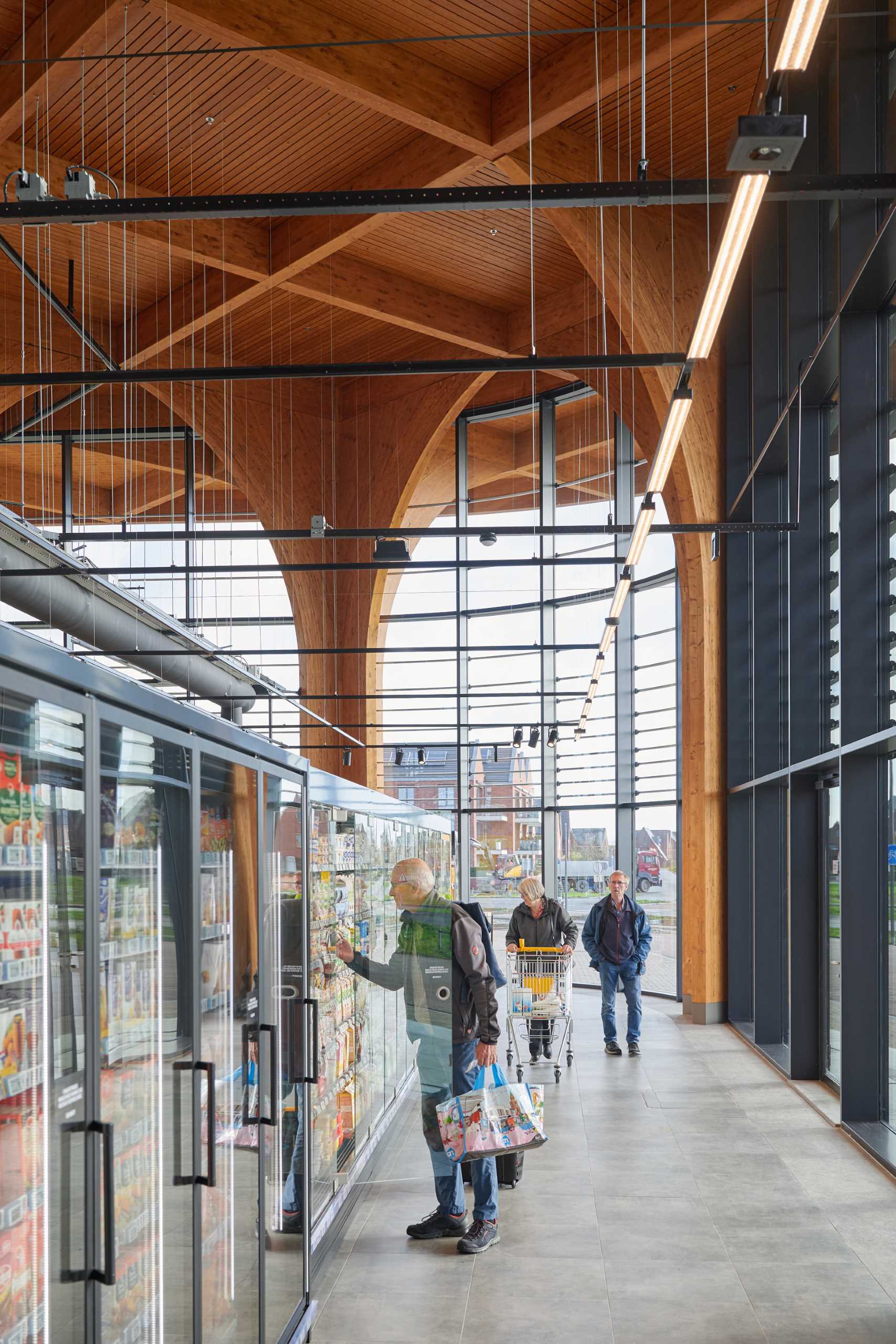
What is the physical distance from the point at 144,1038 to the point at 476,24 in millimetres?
9510

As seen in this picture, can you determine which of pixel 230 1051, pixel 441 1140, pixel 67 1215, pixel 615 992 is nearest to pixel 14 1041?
pixel 67 1215

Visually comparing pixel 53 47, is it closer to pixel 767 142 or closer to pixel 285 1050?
pixel 767 142

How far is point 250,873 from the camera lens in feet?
14.7

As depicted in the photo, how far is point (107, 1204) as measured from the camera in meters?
2.69

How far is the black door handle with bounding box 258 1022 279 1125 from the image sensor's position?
14.8 feet

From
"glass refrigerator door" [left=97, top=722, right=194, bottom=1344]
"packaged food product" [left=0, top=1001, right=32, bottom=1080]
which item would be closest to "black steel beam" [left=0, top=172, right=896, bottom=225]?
"glass refrigerator door" [left=97, top=722, right=194, bottom=1344]

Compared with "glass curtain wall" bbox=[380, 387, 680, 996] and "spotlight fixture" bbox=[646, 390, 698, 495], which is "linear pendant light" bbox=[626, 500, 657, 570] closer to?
"spotlight fixture" bbox=[646, 390, 698, 495]

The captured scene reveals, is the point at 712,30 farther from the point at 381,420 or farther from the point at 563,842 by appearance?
the point at 563,842

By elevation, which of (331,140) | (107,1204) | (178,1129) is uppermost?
(331,140)

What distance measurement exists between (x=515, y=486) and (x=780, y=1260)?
53.2 ft

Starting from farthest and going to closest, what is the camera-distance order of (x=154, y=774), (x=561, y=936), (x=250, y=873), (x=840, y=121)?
1. (x=561, y=936)
2. (x=840, y=121)
3. (x=250, y=873)
4. (x=154, y=774)

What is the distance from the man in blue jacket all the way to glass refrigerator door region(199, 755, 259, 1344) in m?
8.31

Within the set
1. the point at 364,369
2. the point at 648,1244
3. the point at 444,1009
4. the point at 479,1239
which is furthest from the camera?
the point at 364,369

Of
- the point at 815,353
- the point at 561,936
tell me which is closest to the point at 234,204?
the point at 815,353
